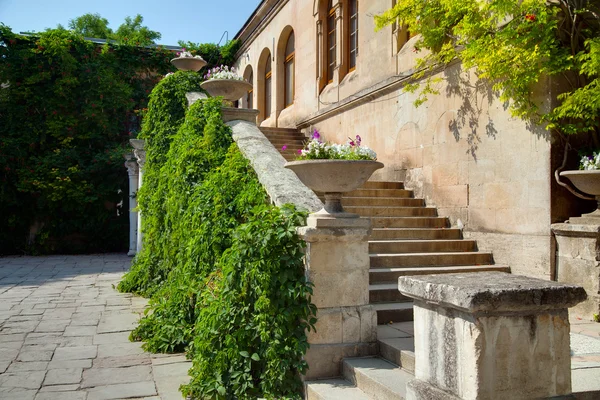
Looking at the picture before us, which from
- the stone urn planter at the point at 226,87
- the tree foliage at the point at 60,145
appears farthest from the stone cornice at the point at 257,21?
the stone urn planter at the point at 226,87

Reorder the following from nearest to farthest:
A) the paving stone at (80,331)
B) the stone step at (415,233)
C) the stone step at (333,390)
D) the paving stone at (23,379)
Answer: the stone step at (333,390) → the paving stone at (23,379) → the paving stone at (80,331) → the stone step at (415,233)

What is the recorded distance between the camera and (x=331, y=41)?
11500 mm

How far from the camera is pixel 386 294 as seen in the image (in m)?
4.89

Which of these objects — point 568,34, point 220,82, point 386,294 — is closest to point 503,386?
point 386,294

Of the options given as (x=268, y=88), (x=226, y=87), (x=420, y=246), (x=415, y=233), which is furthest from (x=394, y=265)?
(x=268, y=88)

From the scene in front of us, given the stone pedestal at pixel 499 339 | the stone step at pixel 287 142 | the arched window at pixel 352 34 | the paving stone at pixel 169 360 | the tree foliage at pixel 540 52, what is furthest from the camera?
the stone step at pixel 287 142

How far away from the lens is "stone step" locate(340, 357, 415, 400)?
3.20 m

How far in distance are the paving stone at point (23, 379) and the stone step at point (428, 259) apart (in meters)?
3.33

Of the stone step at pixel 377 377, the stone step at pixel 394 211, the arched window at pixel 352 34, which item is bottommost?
the stone step at pixel 377 377

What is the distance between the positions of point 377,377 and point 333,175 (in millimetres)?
1476

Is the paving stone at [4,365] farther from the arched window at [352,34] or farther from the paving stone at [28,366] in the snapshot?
the arched window at [352,34]

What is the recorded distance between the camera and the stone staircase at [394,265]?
348 centimetres

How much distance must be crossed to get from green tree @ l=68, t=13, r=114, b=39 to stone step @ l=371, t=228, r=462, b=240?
28.0m

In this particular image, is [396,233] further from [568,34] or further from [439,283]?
[439,283]
